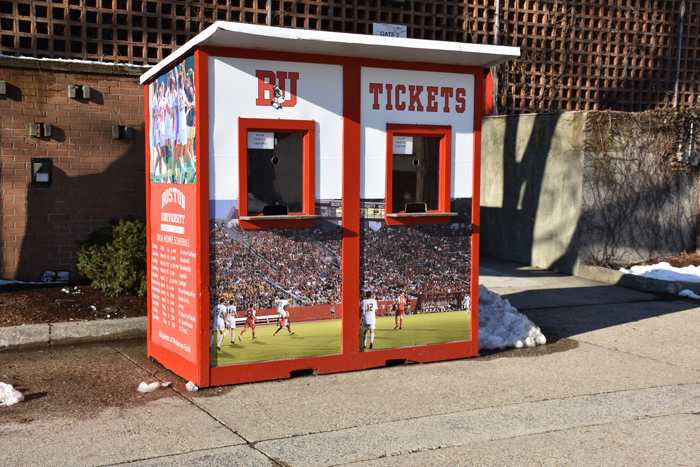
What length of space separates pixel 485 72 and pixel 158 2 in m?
5.63

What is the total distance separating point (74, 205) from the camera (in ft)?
26.7

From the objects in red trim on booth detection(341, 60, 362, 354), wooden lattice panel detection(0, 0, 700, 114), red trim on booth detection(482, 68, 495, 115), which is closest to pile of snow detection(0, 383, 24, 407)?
red trim on booth detection(341, 60, 362, 354)

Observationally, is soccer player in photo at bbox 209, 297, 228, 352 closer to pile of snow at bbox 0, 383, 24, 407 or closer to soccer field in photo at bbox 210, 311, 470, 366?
soccer field in photo at bbox 210, 311, 470, 366

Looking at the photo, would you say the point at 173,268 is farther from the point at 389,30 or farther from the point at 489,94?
the point at 489,94

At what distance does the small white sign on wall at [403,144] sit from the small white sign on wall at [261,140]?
1.10m

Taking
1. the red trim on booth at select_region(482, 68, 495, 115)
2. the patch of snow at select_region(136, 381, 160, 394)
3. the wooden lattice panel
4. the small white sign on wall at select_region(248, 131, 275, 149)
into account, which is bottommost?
the patch of snow at select_region(136, 381, 160, 394)

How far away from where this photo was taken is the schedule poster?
203 inches

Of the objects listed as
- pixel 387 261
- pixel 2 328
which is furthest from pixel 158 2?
pixel 387 261

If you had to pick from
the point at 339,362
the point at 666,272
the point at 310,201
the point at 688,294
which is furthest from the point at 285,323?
the point at 666,272

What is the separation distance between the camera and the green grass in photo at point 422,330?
568 centimetres

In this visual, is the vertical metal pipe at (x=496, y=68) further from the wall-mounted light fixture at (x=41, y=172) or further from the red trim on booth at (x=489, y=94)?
the wall-mounted light fixture at (x=41, y=172)

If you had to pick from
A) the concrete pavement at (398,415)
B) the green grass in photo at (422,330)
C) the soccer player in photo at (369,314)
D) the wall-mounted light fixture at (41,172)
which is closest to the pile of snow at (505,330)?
the concrete pavement at (398,415)

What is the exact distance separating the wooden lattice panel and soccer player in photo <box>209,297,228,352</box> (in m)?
5.70

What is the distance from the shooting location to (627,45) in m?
13.8
